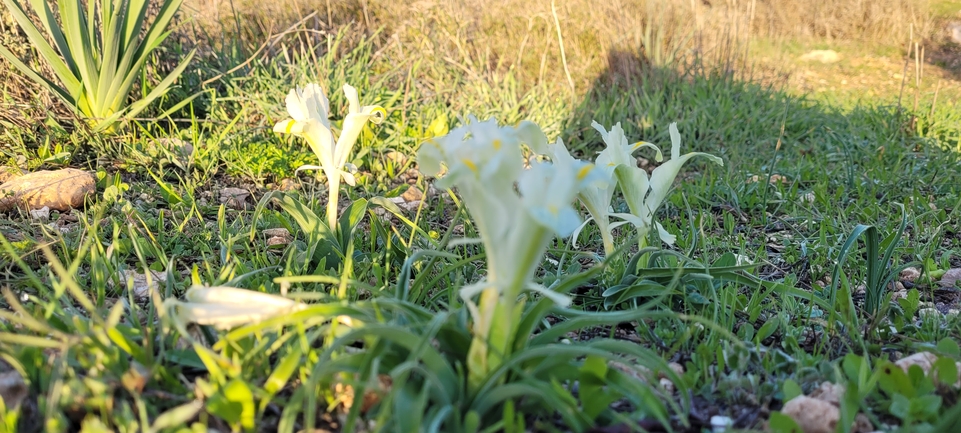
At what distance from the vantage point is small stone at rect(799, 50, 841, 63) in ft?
29.4

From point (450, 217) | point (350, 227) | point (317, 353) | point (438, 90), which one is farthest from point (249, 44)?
point (317, 353)

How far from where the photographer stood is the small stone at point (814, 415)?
105cm

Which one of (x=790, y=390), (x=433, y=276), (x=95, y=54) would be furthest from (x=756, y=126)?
(x=95, y=54)

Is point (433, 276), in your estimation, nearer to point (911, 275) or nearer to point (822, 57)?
point (911, 275)

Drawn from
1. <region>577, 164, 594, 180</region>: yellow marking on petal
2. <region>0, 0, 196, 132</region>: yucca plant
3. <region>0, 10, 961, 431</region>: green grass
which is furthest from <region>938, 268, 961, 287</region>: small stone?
<region>0, 0, 196, 132</region>: yucca plant

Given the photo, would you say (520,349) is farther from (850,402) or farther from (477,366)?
(850,402)

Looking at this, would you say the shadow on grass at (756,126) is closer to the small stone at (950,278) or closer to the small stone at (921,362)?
the small stone at (950,278)

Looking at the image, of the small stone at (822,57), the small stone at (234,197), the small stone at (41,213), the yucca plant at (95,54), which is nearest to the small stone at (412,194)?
the small stone at (234,197)

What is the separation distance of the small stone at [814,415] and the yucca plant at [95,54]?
104 inches

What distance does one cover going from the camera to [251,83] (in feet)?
11.7

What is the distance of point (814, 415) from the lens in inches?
41.5

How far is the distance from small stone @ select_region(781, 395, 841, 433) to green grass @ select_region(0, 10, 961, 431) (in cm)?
3

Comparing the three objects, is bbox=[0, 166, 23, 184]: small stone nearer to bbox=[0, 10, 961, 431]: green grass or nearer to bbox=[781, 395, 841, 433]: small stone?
bbox=[0, 10, 961, 431]: green grass

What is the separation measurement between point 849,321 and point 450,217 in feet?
4.89
